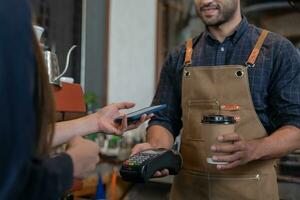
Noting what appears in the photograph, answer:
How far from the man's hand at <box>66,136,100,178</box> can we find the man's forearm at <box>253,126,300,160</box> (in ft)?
2.20

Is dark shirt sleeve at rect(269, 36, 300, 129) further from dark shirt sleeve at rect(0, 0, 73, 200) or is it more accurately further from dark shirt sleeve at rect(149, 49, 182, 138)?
dark shirt sleeve at rect(0, 0, 73, 200)

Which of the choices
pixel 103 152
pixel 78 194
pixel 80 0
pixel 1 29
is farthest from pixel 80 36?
pixel 1 29

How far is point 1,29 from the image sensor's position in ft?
1.73

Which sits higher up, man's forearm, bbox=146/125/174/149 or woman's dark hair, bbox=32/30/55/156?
woman's dark hair, bbox=32/30/55/156

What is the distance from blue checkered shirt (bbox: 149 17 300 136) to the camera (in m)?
1.35

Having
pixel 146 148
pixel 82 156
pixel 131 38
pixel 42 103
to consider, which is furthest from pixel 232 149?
pixel 131 38

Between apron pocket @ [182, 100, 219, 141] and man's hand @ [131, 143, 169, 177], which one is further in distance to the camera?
apron pocket @ [182, 100, 219, 141]

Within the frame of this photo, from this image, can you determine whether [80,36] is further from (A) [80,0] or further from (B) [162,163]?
(B) [162,163]

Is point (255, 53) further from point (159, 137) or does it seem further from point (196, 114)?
point (159, 137)

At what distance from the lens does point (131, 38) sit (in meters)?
2.77

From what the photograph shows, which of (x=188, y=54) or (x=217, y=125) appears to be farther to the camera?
(x=188, y=54)

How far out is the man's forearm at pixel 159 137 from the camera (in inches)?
57.9

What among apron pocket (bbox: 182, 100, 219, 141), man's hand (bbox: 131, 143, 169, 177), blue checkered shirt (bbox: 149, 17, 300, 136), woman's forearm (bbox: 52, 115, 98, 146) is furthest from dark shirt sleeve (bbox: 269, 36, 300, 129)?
woman's forearm (bbox: 52, 115, 98, 146)

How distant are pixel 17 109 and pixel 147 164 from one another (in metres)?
0.65
